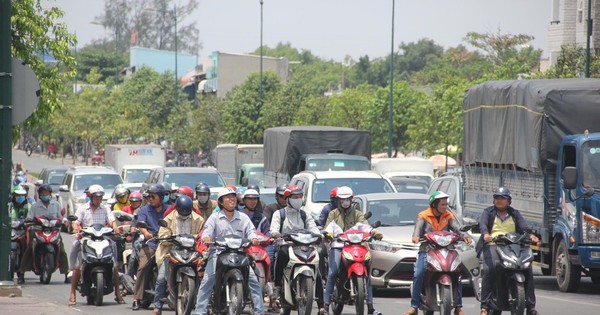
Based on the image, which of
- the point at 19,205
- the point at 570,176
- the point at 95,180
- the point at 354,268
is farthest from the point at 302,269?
the point at 95,180

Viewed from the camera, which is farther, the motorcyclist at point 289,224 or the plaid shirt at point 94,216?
the plaid shirt at point 94,216

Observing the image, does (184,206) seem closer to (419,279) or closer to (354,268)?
(354,268)

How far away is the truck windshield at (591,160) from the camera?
17422mm

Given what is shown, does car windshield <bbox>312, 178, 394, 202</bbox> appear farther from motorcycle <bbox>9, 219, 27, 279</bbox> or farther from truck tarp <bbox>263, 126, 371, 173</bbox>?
truck tarp <bbox>263, 126, 371, 173</bbox>

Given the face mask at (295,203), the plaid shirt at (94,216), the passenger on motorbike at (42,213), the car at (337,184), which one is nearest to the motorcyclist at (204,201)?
the face mask at (295,203)

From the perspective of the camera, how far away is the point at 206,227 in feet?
42.6

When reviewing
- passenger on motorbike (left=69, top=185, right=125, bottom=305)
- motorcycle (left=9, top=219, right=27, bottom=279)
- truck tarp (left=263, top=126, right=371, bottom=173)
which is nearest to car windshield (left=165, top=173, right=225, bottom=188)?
truck tarp (left=263, top=126, right=371, bottom=173)

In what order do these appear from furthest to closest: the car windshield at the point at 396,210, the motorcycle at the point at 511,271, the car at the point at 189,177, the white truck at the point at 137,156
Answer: the white truck at the point at 137,156, the car at the point at 189,177, the car windshield at the point at 396,210, the motorcycle at the point at 511,271

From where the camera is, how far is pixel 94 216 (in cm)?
Result: 1675

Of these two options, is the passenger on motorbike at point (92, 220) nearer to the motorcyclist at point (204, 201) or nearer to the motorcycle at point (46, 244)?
the motorcyclist at point (204, 201)

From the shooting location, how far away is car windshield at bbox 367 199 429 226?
59.4 feet

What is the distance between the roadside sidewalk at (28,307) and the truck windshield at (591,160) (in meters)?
7.73

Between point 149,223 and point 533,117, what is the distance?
7319mm

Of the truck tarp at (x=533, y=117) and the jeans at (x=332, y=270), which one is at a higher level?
the truck tarp at (x=533, y=117)
